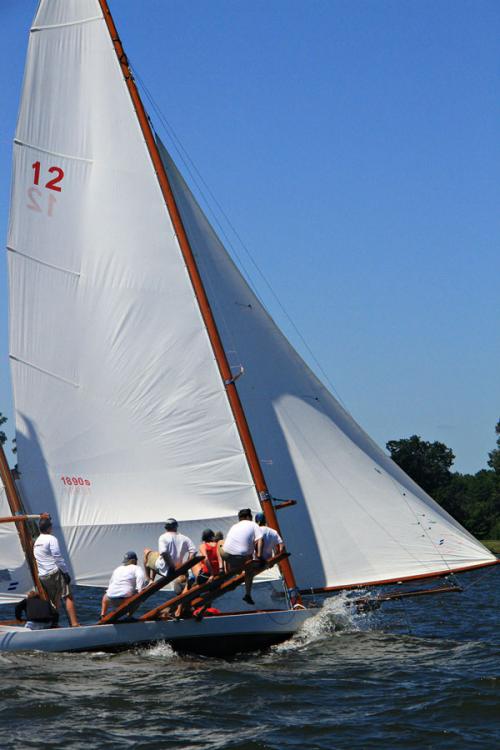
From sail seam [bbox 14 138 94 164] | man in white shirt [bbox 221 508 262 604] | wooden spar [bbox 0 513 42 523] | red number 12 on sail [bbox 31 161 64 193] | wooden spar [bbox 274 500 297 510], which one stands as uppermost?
sail seam [bbox 14 138 94 164]

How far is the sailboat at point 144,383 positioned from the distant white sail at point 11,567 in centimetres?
4

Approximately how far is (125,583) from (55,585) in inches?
53.8

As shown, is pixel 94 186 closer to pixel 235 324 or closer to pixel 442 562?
pixel 235 324

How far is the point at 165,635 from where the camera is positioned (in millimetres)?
20031

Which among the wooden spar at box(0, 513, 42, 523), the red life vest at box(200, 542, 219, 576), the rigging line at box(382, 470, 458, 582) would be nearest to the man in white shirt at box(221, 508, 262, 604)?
the red life vest at box(200, 542, 219, 576)

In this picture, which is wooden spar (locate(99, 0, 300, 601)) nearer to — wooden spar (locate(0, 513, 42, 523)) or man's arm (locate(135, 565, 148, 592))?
man's arm (locate(135, 565, 148, 592))

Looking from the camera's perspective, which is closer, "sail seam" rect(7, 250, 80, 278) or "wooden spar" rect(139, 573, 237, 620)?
"wooden spar" rect(139, 573, 237, 620)

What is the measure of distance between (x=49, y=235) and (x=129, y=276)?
1.79 meters

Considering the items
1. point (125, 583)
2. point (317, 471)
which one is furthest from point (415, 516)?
point (125, 583)

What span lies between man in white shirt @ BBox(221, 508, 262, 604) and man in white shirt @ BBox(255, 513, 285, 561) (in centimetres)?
11

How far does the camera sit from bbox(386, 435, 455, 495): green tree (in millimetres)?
98812

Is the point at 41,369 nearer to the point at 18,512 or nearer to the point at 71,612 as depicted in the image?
the point at 18,512

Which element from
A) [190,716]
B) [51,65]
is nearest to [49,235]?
[51,65]

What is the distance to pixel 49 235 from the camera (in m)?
22.5
